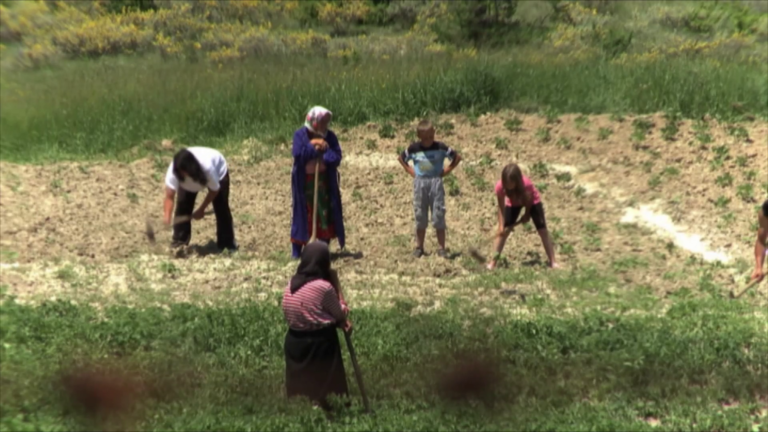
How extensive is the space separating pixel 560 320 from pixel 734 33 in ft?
74.0

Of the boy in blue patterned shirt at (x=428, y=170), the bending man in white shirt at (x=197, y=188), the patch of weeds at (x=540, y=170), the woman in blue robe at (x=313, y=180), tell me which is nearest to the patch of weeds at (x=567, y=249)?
the boy in blue patterned shirt at (x=428, y=170)

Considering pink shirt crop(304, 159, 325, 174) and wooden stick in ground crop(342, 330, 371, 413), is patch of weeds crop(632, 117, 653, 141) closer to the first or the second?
pink shirt crop(304, 159, 325, 174)

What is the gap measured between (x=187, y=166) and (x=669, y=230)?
17.8 feet

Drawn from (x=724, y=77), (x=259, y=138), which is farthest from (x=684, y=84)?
(x=259, y=138)

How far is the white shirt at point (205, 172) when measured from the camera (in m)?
10.7

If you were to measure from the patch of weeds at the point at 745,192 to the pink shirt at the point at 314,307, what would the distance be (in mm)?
7496

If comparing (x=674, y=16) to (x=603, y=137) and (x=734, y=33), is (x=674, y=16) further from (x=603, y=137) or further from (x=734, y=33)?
(x=603, y=137)

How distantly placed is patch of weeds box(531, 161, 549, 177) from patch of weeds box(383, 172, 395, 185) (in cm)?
188

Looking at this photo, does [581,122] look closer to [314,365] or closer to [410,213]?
[410,213]

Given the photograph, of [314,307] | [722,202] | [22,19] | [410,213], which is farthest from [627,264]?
[22,19]

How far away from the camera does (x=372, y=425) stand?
7.06 m

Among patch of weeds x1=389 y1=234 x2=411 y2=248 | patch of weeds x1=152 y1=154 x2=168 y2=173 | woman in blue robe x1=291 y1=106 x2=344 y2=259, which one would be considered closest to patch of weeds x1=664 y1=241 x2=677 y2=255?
patch of weeds x1=389 y1=234 x2=411 y2=248

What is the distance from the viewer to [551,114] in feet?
55.3

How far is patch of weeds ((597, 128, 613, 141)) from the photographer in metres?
15.6
